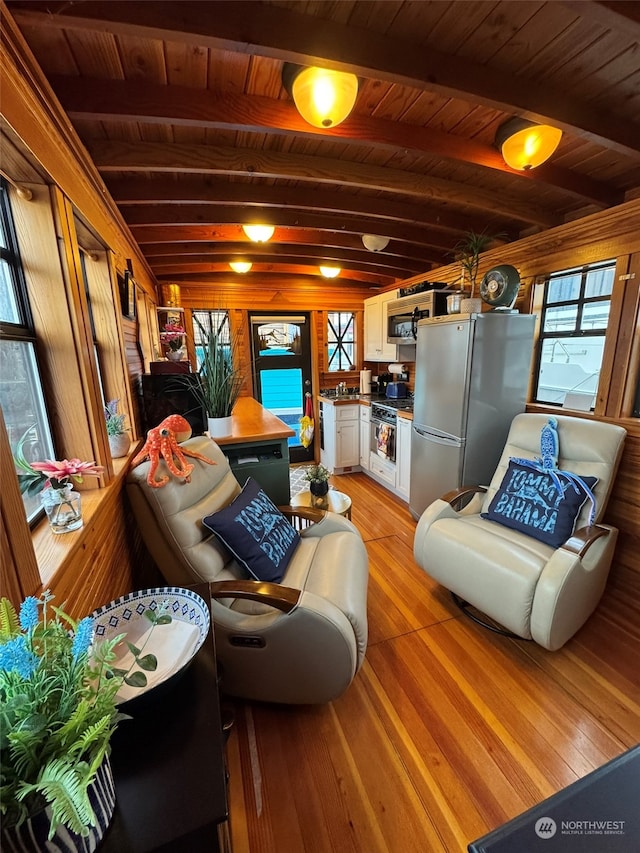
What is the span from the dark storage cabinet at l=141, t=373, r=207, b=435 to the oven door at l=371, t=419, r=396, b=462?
2.02 meters

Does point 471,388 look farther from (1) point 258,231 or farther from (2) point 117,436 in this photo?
(2) point 117,436

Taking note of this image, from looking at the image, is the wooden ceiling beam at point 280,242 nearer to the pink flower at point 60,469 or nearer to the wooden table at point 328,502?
the wooden table at point 328,502

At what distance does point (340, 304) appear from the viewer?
453 cm

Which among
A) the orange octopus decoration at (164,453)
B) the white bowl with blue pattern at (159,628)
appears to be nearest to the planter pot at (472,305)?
the orange octopus decoration at (164,453)

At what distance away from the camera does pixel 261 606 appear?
1.46 m

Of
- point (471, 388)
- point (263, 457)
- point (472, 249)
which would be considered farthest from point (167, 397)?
point (472, 249)

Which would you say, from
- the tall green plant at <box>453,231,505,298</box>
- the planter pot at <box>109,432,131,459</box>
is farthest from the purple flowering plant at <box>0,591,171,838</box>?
the tall green plant at <box>453,231,505,298</box>

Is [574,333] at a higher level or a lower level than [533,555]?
higher

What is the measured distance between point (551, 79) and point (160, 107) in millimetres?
1529

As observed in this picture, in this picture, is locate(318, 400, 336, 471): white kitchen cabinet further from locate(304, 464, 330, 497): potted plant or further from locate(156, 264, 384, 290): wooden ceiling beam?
locate(304, 464, 330, 497): potted plant

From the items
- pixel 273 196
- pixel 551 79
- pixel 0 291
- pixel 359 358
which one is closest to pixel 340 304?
pixel 359 358

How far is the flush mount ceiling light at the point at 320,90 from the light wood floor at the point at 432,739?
7.99 ft

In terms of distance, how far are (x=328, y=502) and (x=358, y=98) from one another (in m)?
2.19

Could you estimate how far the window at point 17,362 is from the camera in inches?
39.9
